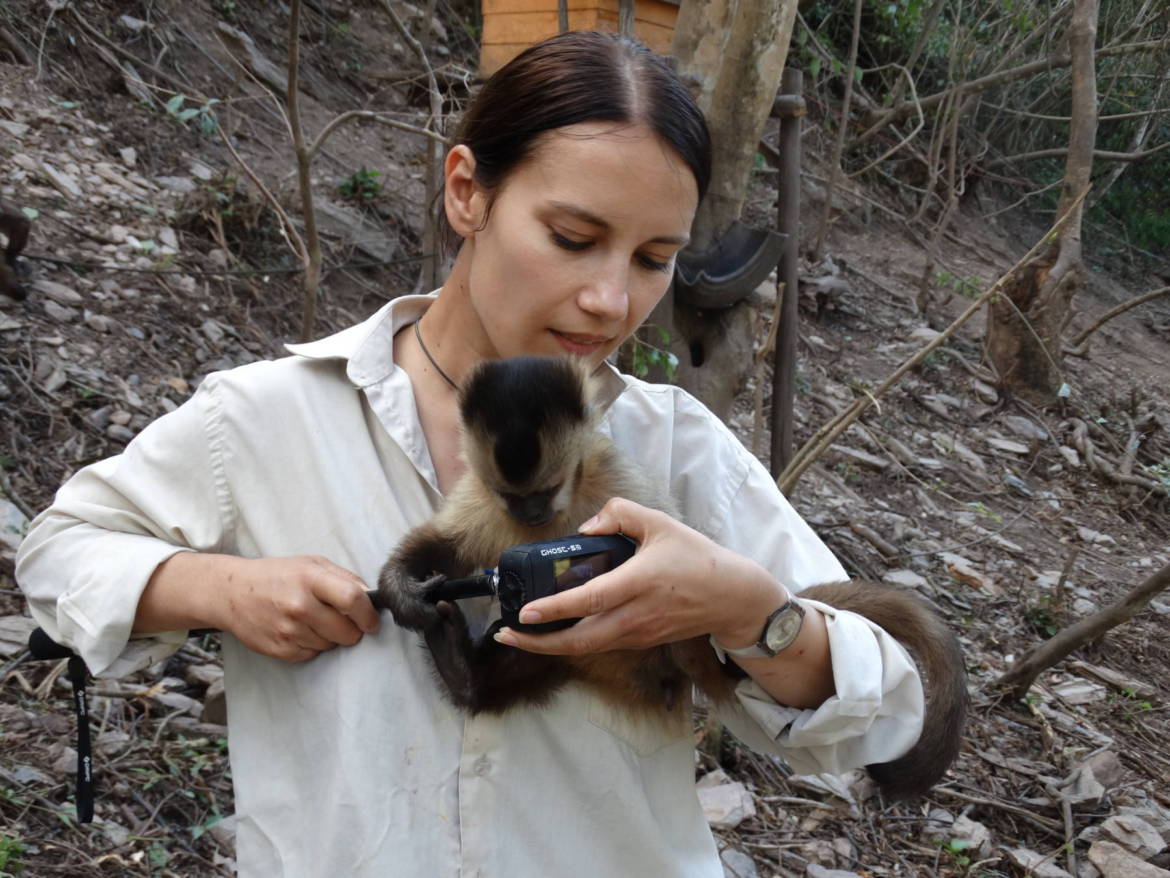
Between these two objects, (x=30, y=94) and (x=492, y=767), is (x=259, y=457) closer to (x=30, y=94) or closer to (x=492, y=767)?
(x=492, y=767)

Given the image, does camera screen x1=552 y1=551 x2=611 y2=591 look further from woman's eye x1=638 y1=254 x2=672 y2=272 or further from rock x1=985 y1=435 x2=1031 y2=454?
rock x1=985 y1=435 x2=1031 y2=454

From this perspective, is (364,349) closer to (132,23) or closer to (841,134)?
(132,23)

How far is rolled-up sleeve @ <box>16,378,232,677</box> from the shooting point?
127 cm

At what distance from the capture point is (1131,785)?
10.8ft

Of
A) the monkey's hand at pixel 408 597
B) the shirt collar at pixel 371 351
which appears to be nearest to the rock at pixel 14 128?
the shirt collar at pixel 371 351

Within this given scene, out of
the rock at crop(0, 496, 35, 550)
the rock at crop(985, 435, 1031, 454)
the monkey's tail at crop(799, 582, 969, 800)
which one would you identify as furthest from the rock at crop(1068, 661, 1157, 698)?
the rock at crop(0, 496, 35, 550)

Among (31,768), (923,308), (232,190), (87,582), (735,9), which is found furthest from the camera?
(923,308)

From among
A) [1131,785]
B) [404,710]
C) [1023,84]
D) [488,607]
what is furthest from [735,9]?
[1023,84]

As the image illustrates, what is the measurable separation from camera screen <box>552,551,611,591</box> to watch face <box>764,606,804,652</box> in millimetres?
241

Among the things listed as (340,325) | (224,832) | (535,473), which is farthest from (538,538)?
(340,325)

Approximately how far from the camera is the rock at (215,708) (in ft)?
9.20

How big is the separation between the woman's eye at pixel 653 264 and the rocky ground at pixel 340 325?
188cm

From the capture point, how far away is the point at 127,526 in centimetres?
133

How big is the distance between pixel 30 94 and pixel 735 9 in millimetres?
4195
